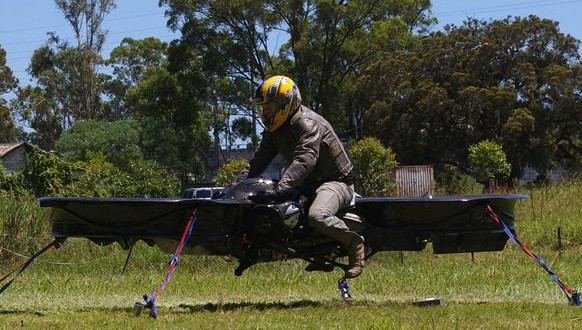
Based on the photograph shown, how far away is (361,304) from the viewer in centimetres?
873

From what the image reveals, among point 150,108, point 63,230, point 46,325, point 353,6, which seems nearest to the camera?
point 46,325

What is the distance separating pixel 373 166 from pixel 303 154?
28772mm

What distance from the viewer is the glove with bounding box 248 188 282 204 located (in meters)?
8.22

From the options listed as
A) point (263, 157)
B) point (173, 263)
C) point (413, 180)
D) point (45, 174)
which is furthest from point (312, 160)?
point (413, 180)

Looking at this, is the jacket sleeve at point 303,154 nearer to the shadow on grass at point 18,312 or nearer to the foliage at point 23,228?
the shadow on grass at point 18,312

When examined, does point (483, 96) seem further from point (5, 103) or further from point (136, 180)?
point (5, 103)

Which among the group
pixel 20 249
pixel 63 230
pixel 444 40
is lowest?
pixel 20 249

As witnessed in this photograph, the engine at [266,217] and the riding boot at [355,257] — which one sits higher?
the engine at [266,217]

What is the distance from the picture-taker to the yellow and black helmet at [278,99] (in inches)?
331

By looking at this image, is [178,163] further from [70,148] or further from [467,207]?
[467,207]

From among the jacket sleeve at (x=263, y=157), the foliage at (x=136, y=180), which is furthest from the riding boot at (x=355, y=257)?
Answer: the foliage at (x=136, y=180)

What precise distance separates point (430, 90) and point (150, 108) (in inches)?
825

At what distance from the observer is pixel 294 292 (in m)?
10.6

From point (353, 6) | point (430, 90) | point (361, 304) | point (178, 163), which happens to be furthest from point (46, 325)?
point (178, 163)
